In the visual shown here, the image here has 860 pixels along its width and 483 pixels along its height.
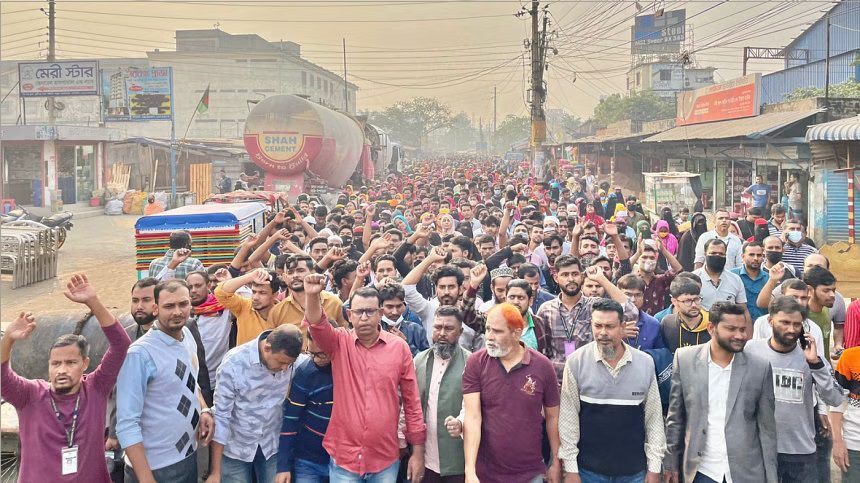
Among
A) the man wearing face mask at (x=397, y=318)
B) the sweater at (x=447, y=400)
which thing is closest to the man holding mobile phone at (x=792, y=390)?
the sweater at (x=447, y=400)

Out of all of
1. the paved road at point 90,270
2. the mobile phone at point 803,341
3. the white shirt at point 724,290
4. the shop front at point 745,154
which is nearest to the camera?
the mobile phone at point 803,341

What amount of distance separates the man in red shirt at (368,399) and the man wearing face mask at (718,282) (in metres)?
3.24

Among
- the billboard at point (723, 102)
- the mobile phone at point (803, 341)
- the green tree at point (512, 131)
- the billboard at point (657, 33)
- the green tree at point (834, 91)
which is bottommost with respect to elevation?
the mobile phone at point (803, 341)

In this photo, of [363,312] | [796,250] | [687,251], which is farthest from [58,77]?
[363,312]

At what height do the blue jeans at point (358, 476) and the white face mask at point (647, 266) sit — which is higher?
the white face mask at point (647, 266)

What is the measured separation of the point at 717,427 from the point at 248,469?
2635 mm

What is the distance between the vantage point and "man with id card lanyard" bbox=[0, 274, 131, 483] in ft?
12.6

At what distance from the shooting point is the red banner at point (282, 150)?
2358 cm

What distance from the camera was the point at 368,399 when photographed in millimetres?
4242

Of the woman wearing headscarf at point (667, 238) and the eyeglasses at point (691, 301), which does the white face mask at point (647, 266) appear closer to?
the eyeglasses at point (691, 301)

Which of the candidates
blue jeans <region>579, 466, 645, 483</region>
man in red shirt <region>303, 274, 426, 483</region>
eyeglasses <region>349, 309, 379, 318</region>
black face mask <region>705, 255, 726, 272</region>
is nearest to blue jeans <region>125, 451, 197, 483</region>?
man in red shirt <region>303, 274, 426, 483</region>

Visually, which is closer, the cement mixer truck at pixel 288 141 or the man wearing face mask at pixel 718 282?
the man wearing face mask at pixel 718 282

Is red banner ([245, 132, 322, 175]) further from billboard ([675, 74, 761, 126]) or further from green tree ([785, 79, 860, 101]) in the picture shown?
green tree ([785, 79, 860, 101])

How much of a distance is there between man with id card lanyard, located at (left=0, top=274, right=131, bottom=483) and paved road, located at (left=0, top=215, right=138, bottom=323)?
636 centimetres
